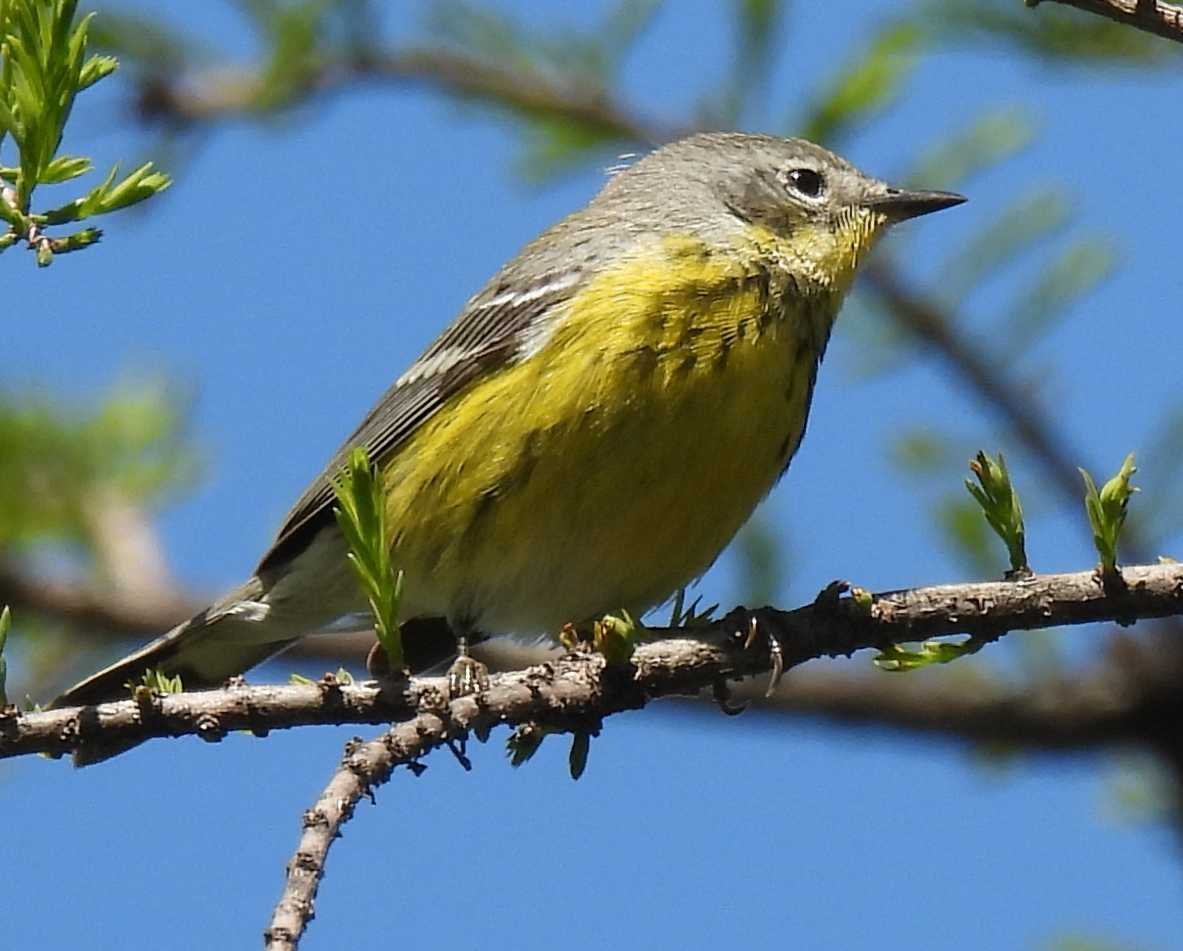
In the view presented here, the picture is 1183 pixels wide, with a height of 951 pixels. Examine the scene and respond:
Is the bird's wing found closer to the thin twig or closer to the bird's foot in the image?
the bird's foot

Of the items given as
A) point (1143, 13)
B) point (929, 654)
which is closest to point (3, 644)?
point (929, 654)

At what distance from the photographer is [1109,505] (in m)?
2.57

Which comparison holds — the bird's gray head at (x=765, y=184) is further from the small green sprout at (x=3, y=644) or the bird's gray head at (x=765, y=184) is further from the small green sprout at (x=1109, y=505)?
the small green sprout at (x=3, y=644)

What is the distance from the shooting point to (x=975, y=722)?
485cm

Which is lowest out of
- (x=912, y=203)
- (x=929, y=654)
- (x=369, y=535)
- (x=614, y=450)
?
(x=929, y=654)

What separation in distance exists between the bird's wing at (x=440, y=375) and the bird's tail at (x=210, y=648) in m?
0.17

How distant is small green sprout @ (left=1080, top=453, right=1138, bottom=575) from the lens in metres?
2.55

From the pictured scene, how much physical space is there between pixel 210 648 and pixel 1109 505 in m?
2.84

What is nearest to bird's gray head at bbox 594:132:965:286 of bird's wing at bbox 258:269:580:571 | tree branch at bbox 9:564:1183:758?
bird's wing at bbox 258:269:580:571

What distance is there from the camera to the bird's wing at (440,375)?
15.0 feet

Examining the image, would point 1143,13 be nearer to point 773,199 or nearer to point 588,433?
point 588,433

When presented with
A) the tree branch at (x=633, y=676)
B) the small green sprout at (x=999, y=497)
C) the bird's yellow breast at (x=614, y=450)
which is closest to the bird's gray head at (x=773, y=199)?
the bird's yellow breast at (x=614, y=450)

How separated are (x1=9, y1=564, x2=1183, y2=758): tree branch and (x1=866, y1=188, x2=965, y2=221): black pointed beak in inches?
83.1

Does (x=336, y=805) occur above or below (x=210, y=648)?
below
